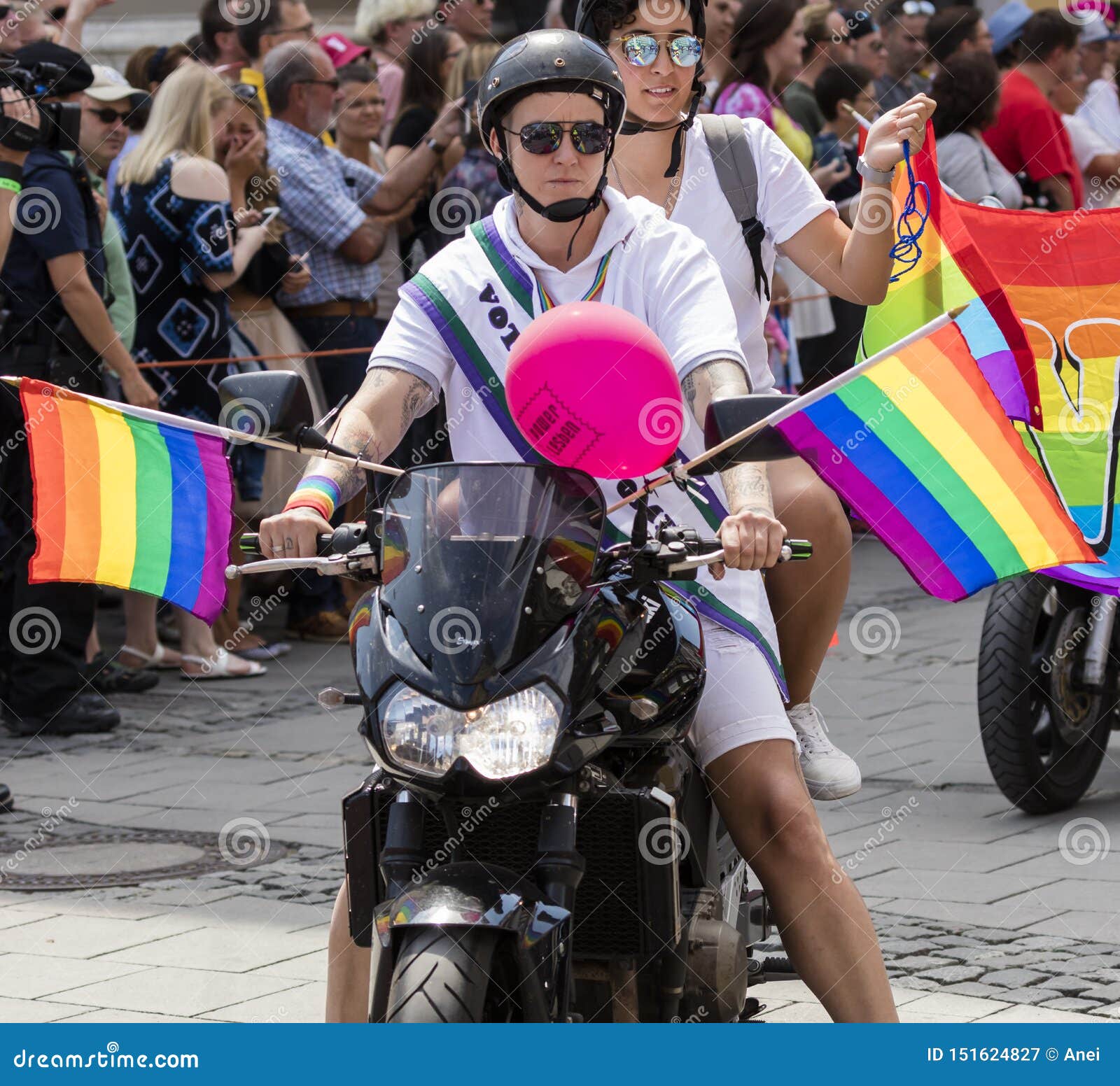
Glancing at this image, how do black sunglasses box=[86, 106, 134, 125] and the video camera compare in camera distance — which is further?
black sunglasses box=[86, 106, 134, 125]

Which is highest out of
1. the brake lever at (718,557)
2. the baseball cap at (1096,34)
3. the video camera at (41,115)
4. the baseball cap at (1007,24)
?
the baseball cap at (1096,34)

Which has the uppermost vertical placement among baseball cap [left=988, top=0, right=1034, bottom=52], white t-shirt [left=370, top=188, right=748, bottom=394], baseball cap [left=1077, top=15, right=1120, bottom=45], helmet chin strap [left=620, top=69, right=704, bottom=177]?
baseball cap [left=1077, top=15, right=1120, bottom=45]

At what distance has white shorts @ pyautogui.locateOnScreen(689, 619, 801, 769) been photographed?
3318mm

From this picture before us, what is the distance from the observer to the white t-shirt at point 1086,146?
1198 centimetres

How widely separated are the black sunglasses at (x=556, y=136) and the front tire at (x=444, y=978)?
132cm

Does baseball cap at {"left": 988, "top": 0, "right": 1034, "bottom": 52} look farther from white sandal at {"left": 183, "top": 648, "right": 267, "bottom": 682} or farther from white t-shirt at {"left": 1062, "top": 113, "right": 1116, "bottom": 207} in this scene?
white sandal at {"left": 183, "top": 648, "right": 267, "bottom": 682}

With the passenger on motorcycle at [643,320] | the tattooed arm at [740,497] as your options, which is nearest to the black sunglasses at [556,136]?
the passenger on motorcycle at [643,320]

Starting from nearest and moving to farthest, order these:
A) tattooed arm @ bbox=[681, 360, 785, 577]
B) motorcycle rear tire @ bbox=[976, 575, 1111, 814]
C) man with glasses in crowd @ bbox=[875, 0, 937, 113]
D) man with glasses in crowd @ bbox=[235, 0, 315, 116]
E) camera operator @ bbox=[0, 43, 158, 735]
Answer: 1. tattooed arm @ bbox=[681, 360, 785, 577]
2. motorcycle rear tire @ bbox=[976, 575, 1111, 814]
3. camera operator @ bbox=[0, 43, 158, 735]
4. man with glasses in crowd @ bbox=[235, 0, 315, 116]
5. man with glasses in crowd @ bbox=[875, 0, 937, 113]

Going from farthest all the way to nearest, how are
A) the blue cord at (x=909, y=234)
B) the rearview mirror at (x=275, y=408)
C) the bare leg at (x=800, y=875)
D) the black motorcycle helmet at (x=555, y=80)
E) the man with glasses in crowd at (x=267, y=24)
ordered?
1. the man with glasses in crowd at (x=267, y=24)
2. the blue cord at (x=909, y=234)
3. the bare leg at (x=800, y=875)
4. the black motorcycle helmet at (x=555, y=80)
5. the rearview mirror at (x=275, y=408)

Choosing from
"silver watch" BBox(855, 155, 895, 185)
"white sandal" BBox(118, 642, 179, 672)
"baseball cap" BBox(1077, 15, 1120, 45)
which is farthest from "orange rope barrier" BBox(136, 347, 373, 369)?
"baseball cap" BBox(1077, 15, 1120, 45)

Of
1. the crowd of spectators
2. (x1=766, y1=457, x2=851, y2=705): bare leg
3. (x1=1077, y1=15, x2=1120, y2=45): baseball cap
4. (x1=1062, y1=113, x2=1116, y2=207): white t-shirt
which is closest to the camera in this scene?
(x1=766, y1=457, x2=851, y2=705): bare leg

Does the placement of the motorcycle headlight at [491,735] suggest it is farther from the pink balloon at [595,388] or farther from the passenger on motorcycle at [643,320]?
the passenger on motorcycle at [643,320]

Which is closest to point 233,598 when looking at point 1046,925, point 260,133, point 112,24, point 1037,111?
point 260,133

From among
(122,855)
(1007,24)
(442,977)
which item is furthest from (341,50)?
(442,977)
